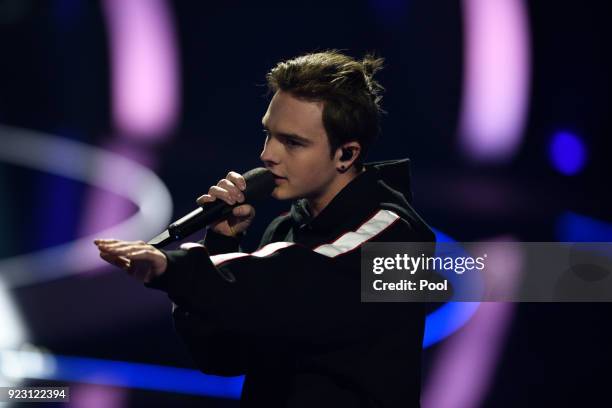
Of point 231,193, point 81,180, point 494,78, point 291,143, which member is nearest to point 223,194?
point 231,193

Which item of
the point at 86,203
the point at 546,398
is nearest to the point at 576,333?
the point at 546,398

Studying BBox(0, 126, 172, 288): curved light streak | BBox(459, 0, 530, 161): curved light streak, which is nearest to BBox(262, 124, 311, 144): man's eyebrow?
BBox(0, 126, 172, 288): curved light streak

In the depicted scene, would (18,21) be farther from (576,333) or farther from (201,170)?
(576,333)

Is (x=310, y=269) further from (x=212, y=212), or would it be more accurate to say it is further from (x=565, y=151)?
(x=565, y=151)

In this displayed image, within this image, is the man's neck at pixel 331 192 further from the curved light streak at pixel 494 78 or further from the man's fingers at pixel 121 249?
the curved light streak at pixel 494 78

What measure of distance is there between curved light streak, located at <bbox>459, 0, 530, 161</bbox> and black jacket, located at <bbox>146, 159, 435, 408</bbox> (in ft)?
3.44

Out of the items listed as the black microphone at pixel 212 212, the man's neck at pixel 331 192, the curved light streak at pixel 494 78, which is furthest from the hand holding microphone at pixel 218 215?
the curved light streak at pixel 494 78

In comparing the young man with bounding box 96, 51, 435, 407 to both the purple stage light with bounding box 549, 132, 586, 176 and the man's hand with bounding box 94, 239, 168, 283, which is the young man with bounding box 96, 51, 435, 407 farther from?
the purple stage light with bounding box 549, 132, 586, 176

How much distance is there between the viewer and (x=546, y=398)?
101 inches

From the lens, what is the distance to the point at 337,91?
155 cm

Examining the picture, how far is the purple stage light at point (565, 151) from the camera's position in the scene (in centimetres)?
263

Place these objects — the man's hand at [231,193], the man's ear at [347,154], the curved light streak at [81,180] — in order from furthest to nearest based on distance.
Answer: the curved light streak at [81,180]
the man's ear at [347,154]
the man's hand at [231,193]

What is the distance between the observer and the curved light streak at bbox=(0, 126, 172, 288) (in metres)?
2.52

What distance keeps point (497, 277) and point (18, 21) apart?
5.75 ft
